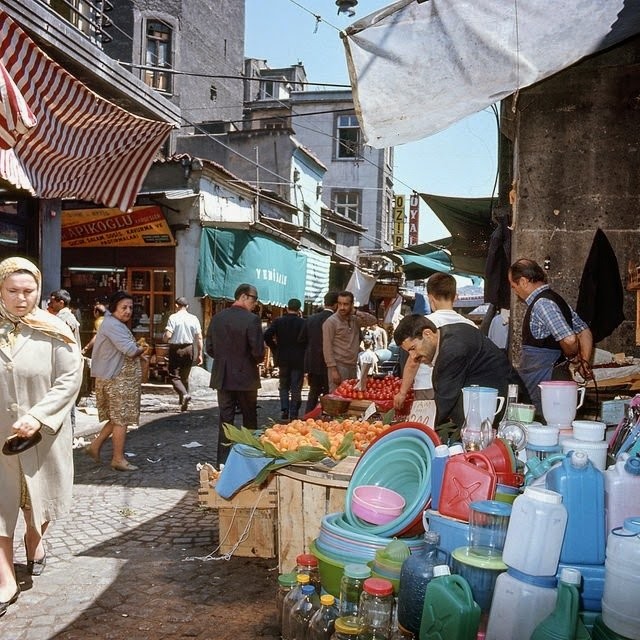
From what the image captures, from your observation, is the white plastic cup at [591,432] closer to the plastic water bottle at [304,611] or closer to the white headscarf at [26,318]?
the plastic water bottle at [304,611]

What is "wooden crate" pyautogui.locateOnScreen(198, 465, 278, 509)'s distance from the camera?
4.77 metres

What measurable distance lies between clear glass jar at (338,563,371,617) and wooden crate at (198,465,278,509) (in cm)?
198

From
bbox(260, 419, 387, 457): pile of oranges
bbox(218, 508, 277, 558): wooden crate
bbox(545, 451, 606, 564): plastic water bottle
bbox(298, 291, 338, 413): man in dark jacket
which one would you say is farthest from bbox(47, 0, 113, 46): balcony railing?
bbox(545, 451, 606, 564): plastic water bottle

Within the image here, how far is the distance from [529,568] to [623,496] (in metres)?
0.50

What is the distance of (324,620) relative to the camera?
2885 mm

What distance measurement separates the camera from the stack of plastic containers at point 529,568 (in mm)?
2275

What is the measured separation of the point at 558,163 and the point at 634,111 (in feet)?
2.50

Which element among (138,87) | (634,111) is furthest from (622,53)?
(138,87)

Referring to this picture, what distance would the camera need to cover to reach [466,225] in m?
11.2

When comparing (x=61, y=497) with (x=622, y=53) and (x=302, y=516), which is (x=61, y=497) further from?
(x=622, y=53)

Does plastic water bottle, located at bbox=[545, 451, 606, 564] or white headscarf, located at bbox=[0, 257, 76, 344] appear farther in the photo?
white headscarf, located at bbox=[0, 257, 76, 344]

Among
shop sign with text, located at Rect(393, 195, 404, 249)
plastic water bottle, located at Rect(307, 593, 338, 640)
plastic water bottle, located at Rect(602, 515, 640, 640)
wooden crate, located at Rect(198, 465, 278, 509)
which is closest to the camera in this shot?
plastic water bottle, located at Rect(602, 515, 640, 640)

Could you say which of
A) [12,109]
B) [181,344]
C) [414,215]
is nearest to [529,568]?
[12,109]

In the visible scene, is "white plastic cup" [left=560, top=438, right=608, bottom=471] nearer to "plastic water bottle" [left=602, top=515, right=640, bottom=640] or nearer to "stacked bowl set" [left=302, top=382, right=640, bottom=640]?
"stacked bowl set" [left=302, top=382, right=640, bottom=640]
